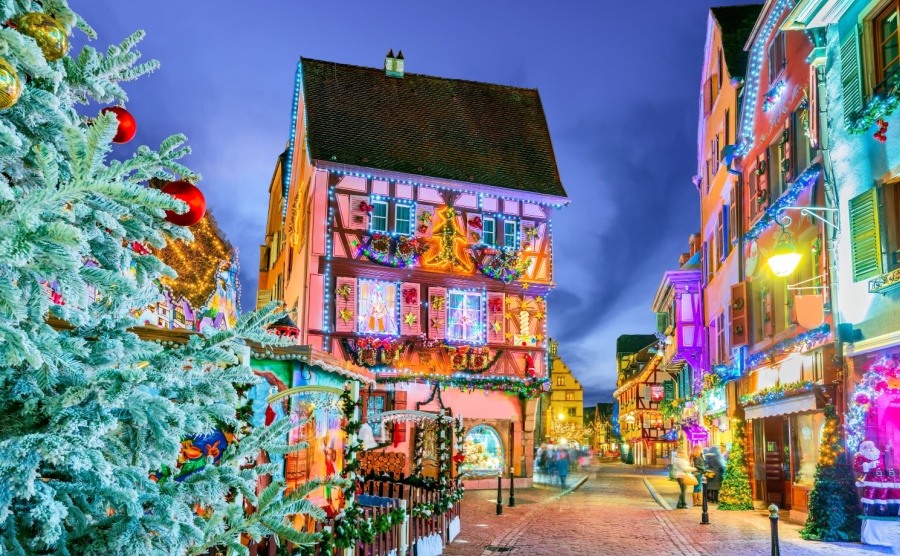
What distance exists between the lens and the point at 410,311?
2578cm

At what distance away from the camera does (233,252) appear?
15.6 m

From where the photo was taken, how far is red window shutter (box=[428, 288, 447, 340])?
25.9 metres

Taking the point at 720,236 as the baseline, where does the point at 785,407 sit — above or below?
below

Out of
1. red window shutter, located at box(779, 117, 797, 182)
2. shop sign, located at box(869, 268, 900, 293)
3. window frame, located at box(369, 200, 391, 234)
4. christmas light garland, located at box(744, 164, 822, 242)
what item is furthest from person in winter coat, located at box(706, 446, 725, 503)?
window frame, located at box(369, 200, 391, 234)

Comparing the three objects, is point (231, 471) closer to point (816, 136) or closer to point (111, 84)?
point (111, 84)

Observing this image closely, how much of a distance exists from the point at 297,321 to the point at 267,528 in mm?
22606

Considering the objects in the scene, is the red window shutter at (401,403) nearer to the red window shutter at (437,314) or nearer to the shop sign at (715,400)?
the red window shutter at (437,314)

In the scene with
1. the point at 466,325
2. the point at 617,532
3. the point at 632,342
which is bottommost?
the point at 617,532

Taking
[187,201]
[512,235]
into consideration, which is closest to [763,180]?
[512,235]

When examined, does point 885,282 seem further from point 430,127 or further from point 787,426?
point 430,127

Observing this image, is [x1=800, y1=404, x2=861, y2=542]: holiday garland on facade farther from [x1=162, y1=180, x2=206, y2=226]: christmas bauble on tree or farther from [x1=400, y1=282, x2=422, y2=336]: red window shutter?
[x1=400, y1=282, x2=422, y2=336]: red window shutter

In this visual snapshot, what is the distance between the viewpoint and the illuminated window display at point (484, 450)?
26.4 m

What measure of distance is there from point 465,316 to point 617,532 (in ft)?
41.1

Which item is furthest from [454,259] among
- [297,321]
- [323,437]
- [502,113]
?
[323,437]
